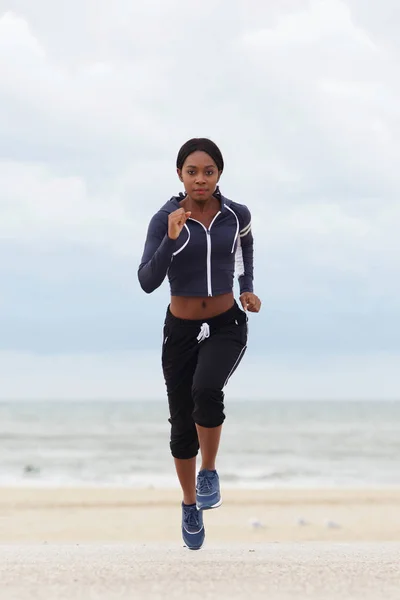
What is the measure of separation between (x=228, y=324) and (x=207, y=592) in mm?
1922

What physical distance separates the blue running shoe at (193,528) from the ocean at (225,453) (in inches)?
734

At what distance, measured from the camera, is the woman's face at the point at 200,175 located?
5.51 m

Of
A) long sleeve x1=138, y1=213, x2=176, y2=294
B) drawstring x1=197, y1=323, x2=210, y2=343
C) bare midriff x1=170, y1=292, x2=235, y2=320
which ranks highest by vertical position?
long sleeve x1=138, y1=213, x2=176, y2=294

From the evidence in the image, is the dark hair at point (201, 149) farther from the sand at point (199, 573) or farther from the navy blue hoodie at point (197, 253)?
the sand at point (199, 573)

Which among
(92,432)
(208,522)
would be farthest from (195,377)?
(92,432)

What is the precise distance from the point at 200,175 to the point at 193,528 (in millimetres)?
2498

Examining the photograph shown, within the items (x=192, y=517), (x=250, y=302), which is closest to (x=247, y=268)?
(x=250, y=302)

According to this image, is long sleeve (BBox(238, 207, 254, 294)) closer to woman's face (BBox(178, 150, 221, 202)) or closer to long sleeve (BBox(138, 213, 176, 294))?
woman's face (BBox(178, 150, 221, 202))

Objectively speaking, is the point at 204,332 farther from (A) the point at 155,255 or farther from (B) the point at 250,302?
(A) the point at 155,255

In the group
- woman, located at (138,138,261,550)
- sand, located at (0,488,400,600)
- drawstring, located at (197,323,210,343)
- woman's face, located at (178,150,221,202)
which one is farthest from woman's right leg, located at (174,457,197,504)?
woman's face, located at (178,150,221,202)

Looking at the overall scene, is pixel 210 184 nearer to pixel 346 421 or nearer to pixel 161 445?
pixel 161 445

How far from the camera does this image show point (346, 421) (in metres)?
58.0

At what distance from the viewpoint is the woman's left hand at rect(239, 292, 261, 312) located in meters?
5.86

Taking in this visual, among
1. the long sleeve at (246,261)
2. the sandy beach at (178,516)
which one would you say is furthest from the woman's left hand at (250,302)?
the sandy beach at (178,516)
